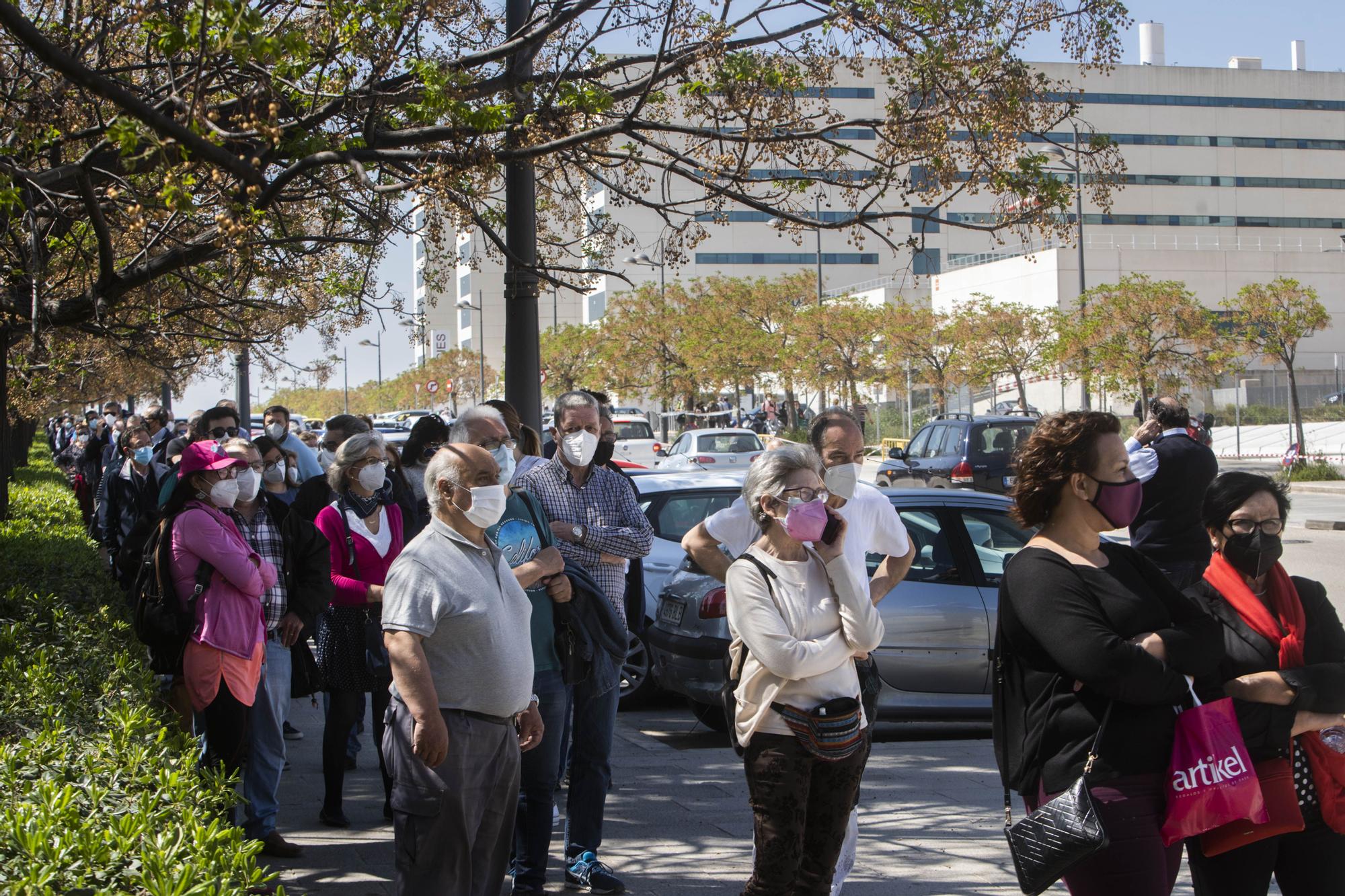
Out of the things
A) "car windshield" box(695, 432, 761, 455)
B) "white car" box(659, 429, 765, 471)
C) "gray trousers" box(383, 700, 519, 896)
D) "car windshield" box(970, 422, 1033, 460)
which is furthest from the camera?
"car windshield" box(695, 432, 761, 455)

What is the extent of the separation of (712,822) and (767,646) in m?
2.71

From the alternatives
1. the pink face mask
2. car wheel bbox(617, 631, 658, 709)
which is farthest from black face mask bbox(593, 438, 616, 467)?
car wheel bbox(617, 631, 658, 709)

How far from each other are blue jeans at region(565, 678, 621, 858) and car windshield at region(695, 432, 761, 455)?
23718 mm

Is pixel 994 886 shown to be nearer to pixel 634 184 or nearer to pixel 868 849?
pixel 868 849

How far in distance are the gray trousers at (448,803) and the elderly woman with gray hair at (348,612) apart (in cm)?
232

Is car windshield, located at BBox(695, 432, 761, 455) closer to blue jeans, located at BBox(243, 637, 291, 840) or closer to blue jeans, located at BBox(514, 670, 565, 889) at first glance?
blue jeans, located at BBox(243, 637, 291, 840)

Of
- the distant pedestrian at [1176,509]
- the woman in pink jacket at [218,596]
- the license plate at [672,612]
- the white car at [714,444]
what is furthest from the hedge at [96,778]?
the white car at [714,444]

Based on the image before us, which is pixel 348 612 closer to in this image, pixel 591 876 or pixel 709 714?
pixel 591 876

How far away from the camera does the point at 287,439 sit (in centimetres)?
1120

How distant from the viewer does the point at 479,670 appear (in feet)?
13.1

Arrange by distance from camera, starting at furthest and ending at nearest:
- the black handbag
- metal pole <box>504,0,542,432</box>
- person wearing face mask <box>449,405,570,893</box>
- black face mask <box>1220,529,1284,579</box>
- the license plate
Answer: metal pole <box>504,0,542,432</box> → the license plate → person wearing face mask <box>449,405,570,893</box> → black face mask <box>1220,529,1284,579</box> → the black handbag

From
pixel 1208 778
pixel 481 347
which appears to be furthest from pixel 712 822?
pixel 481 347

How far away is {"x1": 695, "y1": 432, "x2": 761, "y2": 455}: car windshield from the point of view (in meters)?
29.3

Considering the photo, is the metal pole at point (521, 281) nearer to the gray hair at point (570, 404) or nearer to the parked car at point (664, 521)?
the parked car at point (664, 521)
